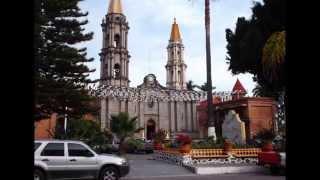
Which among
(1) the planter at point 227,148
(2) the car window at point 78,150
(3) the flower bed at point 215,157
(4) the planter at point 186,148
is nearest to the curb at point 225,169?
(3) the flower bed at point 215,157

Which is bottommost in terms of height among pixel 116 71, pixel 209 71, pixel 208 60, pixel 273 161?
pixel 273 161

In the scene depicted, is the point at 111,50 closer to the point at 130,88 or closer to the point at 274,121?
the point at 130,88

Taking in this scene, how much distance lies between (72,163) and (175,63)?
5804cm

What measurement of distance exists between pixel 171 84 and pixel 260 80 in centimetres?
3397

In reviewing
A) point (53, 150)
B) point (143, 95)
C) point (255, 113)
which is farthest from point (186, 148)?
point (143, 95)

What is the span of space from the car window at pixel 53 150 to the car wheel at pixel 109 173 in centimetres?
143

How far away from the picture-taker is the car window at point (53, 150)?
12.9 metres

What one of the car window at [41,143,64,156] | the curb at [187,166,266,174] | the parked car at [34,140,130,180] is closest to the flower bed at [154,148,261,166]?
the curb at [187,166,266,174]

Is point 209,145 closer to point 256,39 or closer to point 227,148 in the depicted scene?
point 227,148

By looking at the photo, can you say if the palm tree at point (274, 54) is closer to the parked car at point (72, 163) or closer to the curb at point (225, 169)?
the curb at point (225, 169)

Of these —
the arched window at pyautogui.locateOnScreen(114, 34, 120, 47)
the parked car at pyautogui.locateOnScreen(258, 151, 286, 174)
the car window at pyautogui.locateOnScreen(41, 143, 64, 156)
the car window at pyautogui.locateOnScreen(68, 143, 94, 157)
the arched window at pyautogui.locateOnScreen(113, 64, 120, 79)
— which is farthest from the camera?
the arched window at pyautogui.locateOnScreen(114, 34, 120, 47)

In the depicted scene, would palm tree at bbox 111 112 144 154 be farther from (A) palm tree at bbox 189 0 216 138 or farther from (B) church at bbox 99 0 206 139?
(B) church at bbox 99 0 206 139

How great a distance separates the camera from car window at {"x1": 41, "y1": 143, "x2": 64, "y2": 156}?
12945mm

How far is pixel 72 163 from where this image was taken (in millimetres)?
13211
